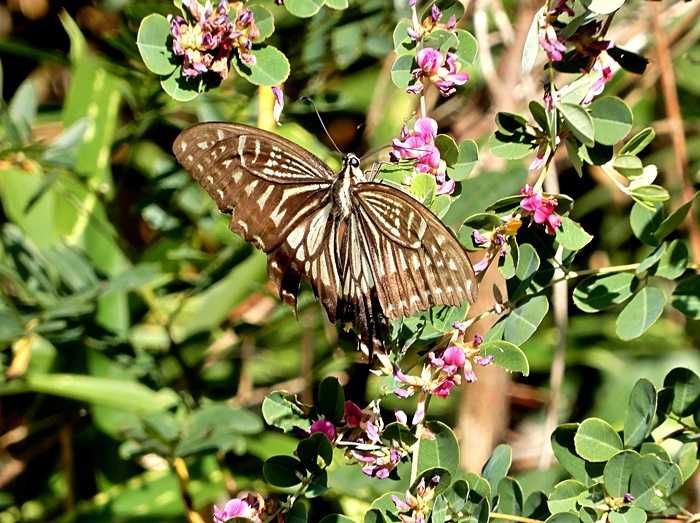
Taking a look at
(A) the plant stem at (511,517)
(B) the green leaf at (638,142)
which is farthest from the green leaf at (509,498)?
(B) the green leaf at (638,142)

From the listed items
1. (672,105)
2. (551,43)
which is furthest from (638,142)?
(672,105)

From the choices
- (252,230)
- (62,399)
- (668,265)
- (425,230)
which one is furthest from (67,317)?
(668,265)

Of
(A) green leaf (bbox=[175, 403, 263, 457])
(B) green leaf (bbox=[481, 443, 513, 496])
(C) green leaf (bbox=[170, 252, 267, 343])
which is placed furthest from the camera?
(C) green leaf (bbox=[170, 252, 267, 343])

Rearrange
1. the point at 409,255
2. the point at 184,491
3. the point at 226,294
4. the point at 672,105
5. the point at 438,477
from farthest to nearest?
the point at 672,105 < the point at 226,294 < the point at 184,491 < the point at 409,255 < the point at 438,477

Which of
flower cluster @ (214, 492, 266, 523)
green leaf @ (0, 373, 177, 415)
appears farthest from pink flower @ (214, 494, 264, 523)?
green leaf @ (0, 373, 177, 415)

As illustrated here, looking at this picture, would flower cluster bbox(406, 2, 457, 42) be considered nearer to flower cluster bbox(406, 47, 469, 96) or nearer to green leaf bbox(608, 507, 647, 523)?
flower cluster bbox(406, 47, 469, 96)

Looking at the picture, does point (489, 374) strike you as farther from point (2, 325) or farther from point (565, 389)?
point (2, 325)

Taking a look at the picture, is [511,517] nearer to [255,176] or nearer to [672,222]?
[672,222]
